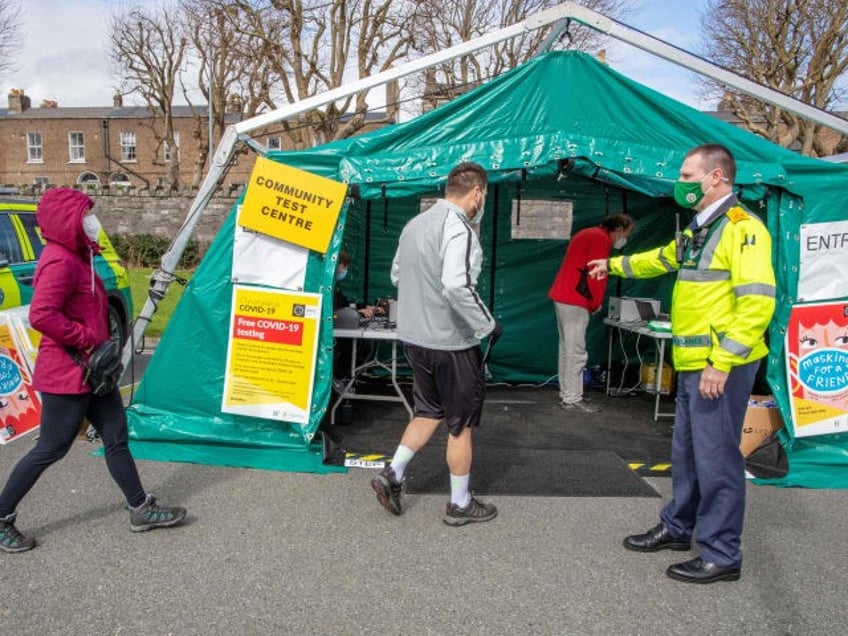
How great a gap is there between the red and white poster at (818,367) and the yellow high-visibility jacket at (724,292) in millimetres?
1792

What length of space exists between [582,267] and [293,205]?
3007 mm

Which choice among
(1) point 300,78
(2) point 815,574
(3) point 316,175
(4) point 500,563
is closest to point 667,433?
(2) point 815,574

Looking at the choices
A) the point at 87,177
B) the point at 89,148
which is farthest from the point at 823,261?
the point at 87,177

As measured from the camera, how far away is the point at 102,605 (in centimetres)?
292

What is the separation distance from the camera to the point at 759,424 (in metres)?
4.80

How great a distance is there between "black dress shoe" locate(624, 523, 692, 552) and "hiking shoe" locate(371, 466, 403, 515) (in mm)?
1278

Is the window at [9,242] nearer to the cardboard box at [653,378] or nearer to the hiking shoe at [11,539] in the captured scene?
the hiking shoe at [11,539]

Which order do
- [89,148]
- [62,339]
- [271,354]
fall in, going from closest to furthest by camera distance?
1. [62,339]
2. [271,354]
3. [89,148]

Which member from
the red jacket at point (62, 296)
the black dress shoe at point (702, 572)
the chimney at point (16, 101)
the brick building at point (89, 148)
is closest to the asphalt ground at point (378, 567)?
the black dress shoe at point (702, 572)

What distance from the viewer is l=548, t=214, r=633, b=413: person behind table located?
251 inches

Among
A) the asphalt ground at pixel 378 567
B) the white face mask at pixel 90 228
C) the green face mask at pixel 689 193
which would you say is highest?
the green face mask at pixel 689 193

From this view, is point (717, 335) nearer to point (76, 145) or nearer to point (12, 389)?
point (12, 389)

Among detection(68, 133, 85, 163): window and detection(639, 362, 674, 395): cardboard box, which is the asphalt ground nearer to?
detection(639, 362, 674, 395): cardboard box

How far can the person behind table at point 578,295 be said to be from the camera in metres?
6.38
